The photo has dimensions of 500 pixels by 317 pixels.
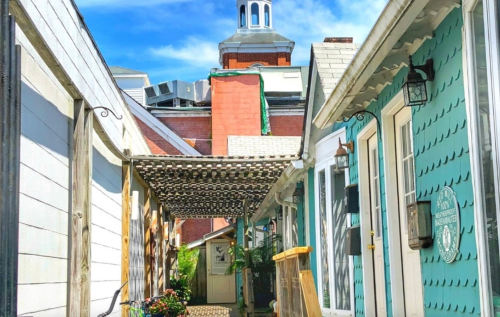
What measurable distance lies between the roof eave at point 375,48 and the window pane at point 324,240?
247 centimetres

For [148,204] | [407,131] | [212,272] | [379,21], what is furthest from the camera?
[212,272]

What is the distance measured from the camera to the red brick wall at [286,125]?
2906cm

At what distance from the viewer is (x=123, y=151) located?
1138cm

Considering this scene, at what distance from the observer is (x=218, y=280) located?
28.4 metres

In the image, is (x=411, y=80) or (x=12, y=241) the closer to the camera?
(x=12, y=241)

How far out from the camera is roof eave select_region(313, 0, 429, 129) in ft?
15.6

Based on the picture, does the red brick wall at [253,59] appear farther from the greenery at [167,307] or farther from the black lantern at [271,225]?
the greenery at [167,307]

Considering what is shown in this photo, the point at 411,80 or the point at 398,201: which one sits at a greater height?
the point at 411,80

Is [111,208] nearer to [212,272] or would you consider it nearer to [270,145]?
[270,145]

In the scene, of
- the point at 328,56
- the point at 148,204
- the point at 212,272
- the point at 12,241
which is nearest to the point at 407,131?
the point at 328,56

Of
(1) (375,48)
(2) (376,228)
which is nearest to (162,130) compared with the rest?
(2) (376,228)

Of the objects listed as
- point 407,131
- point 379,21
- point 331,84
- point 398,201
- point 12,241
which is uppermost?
point 331,84

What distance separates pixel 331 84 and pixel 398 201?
2.84 metres

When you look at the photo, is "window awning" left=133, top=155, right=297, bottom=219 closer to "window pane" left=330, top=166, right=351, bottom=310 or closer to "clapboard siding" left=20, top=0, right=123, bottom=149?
"clapboard siding" left=20, top=0, right=123, bottom=149
